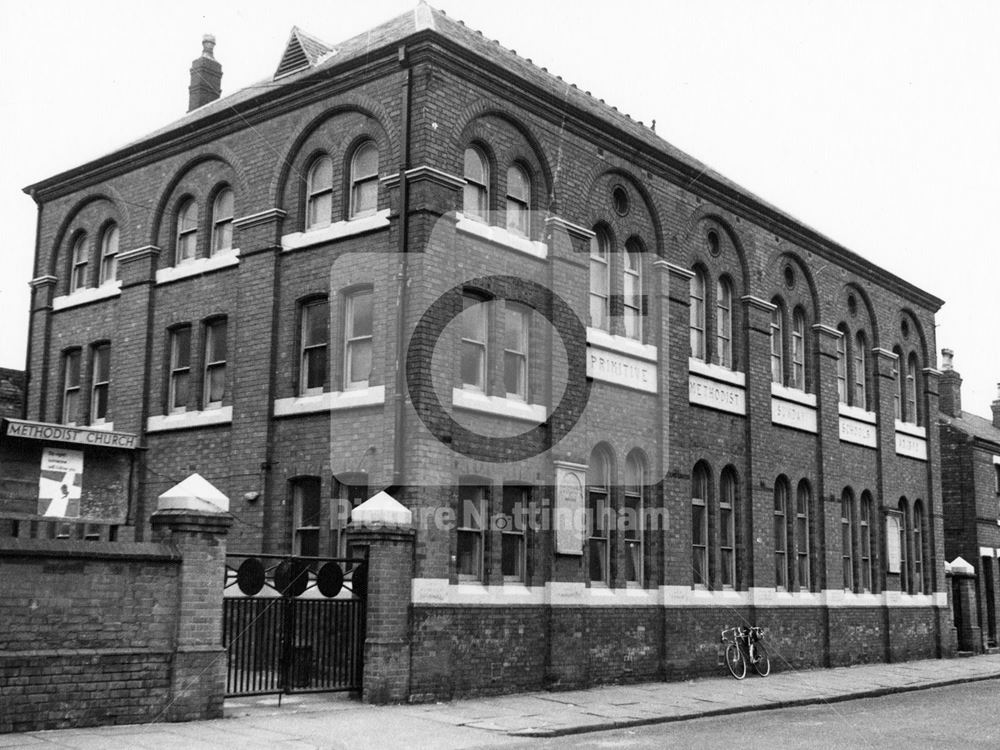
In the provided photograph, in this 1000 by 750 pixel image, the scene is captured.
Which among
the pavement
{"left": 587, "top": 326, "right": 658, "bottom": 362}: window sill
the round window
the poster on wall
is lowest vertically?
the pavement

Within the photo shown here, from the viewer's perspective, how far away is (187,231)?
68.5ft

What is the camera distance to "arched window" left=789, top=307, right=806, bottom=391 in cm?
2580

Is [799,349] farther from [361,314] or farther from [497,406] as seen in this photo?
[361,314]

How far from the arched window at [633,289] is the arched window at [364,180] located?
204 inches

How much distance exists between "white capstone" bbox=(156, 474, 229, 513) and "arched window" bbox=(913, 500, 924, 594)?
21.2 metres

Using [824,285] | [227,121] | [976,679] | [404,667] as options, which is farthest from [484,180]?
[976,679]

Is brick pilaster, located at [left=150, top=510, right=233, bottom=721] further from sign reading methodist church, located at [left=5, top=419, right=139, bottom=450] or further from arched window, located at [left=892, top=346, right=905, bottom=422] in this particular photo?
arched window, located at [left=892, top=346, right=905, bottom=422]

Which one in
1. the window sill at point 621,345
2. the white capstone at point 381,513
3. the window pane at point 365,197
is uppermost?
the window pane at point 365,197

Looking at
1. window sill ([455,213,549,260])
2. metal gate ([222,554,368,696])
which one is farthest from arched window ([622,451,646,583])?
metal gate ([222,554,368,696])

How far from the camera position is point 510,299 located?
17875mm

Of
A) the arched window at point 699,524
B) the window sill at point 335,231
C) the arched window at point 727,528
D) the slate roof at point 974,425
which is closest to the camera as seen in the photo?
the window sill at point 335,231

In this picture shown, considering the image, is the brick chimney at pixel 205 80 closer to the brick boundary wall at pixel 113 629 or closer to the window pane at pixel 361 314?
the window pane at pixel 361 314

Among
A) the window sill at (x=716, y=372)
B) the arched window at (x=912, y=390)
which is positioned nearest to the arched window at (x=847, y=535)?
the arched window at (x=912, y=390)

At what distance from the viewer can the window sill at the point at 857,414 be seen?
27139 mm
